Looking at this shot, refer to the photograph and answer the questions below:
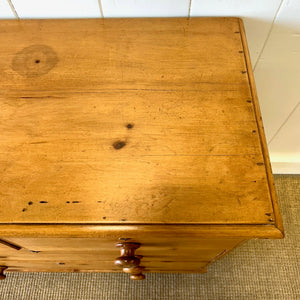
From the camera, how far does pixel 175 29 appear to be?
0.62m

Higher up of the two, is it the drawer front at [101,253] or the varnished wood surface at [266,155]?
the varnished wood surface at [266,155]

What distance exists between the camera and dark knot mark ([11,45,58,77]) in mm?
568

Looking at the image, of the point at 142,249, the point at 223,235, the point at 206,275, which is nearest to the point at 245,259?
the point at 206,275

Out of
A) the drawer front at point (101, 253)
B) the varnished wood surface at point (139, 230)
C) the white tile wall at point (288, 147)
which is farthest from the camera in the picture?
the white tile wall at point (288, 147)

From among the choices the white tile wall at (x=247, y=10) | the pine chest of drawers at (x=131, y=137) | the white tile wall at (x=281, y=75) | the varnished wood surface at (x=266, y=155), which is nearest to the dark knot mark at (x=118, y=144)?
the pine chest of drawers at (x=131, y=137)

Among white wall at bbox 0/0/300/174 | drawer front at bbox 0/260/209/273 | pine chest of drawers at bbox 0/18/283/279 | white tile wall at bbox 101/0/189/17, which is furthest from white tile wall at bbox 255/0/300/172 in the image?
drawer front at bbox 0/260/209/273

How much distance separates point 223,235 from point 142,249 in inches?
11.5

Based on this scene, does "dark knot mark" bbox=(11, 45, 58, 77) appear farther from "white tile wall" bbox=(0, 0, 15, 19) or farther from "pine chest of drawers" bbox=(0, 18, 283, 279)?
"white tile wall" bbox=(0, 0, 15, 19)

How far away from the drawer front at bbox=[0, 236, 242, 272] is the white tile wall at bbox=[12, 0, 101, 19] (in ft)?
1.70

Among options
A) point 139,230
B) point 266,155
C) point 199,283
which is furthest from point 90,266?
point 266,155

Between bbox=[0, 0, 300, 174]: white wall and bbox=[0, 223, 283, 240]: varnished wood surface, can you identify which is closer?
bbox=[0, 223, 283, 240]: varnished wood surface

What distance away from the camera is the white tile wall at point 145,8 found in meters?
0.61

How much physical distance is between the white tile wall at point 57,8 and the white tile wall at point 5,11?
19 millimetres

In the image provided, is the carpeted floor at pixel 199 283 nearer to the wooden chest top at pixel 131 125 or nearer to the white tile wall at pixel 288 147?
the white tile wall at pixel 288 147
